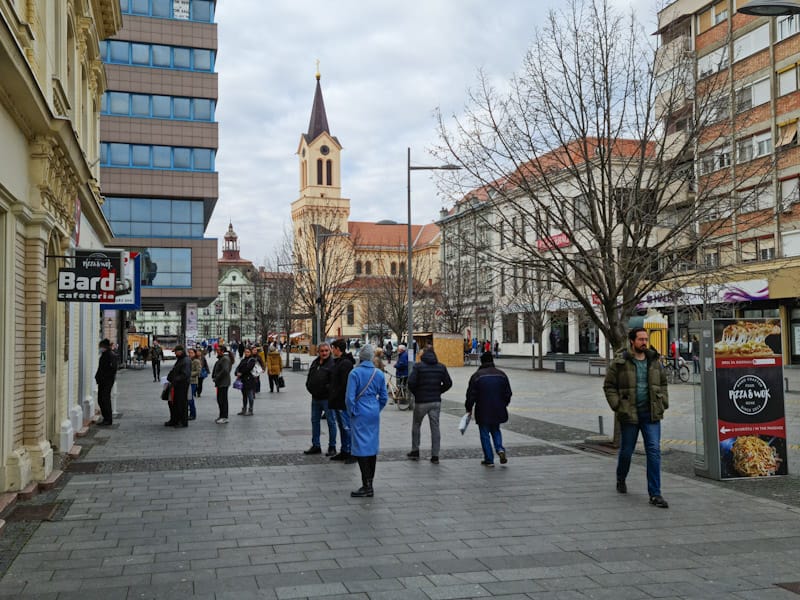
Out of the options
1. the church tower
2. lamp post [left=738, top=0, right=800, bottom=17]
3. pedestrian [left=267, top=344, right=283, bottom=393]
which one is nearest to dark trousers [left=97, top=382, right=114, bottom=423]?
pedestrian [left=267, top=344, right=283, bottom=393]

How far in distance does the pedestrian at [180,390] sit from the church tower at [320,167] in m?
101

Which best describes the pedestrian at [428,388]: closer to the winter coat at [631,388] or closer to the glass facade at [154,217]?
the winter coat at [631,388]

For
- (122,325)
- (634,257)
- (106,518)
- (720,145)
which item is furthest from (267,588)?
(122,325)

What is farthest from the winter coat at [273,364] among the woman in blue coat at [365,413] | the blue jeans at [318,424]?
the woman in blue coat at [365,413]

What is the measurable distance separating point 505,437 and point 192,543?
834cm

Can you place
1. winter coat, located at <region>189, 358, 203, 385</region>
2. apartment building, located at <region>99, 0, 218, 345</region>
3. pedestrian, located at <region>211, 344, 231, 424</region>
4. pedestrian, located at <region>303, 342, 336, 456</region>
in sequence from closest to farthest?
pedestrian, located at <region>303, 342, 336, 456</region>
pedestrian, located at <region>211, 344, 231, 424</region>
winter coat, located at <region>189, 358, 203, 385</region>
apartment building, located at <region>99, 0, 218, 345</region>

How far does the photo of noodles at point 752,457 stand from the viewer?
988cm

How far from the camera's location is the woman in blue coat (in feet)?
29.5

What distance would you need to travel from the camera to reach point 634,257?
493 inches

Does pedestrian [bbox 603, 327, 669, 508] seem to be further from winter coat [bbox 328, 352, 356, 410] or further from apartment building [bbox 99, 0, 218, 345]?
apartment building [bbox 99, 0, 218, 345]

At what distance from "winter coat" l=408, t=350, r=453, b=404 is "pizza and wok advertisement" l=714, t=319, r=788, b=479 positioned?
3852 mm

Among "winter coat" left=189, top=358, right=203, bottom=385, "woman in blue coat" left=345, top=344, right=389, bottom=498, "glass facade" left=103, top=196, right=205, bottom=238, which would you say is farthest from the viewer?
"glass facade" left=103, top=196, right=205, bottom=238

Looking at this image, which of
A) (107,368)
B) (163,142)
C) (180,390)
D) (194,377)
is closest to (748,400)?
(180,390)

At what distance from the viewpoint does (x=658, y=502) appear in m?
8.38
